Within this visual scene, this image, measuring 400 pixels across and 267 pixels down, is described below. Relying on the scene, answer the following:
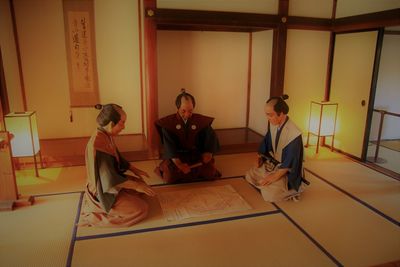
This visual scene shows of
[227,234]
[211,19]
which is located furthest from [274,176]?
[211,19]

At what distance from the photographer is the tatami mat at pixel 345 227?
84.5 inches

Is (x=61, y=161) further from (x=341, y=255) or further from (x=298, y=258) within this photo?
(x=341, y=255)

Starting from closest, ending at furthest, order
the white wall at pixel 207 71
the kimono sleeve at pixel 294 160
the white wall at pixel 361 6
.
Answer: the kimono sleeve at pixel 294 160 < the white wall at pixel 361 6 < the white wall at pixel 207 71

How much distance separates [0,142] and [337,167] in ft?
12.0

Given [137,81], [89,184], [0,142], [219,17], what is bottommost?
[89,184]

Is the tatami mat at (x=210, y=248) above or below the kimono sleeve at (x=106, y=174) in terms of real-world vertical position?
below

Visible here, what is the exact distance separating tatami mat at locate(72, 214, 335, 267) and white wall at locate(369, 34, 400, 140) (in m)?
3.25

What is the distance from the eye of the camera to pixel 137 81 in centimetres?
422

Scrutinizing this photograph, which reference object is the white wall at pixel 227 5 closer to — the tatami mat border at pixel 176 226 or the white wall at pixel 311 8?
the white wall at pixel 311 8

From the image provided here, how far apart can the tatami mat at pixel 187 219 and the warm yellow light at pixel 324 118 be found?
1619 mm

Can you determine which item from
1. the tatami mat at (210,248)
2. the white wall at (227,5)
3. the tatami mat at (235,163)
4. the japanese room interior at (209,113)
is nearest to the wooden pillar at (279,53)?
the japanese room interior at (209,113)

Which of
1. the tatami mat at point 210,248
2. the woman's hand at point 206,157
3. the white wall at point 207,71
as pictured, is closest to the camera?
the tatami mat at point 210,248

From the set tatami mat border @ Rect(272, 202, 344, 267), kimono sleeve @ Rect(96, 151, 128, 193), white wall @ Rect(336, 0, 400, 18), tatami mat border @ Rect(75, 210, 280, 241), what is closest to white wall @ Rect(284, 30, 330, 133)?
white wall @ Rect(336, 0, 400, 18)

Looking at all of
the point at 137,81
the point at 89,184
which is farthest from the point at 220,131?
the point at 89,184
